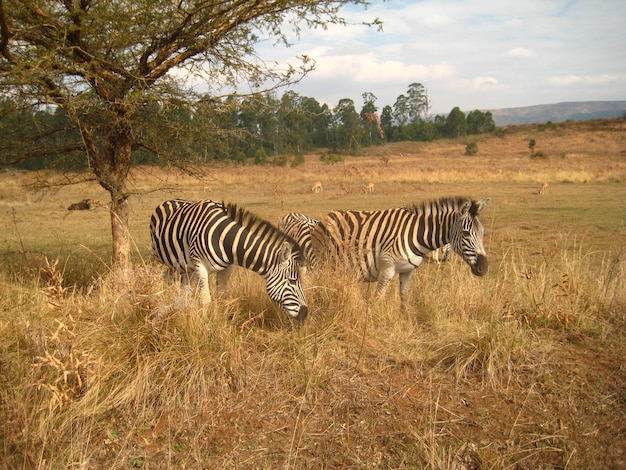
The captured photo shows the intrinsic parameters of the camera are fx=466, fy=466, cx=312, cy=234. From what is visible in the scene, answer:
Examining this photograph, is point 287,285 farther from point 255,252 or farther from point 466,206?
point 466,206

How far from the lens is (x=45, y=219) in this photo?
17.2 m

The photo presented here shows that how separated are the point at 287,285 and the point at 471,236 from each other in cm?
264

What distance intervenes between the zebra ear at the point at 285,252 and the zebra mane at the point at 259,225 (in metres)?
0.20

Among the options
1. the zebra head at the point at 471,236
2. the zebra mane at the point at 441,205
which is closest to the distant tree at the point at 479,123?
the zebra mane at the point at 441,205

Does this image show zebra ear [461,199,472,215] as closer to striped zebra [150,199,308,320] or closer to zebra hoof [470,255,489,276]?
zebra hoof [470,255,489,276]

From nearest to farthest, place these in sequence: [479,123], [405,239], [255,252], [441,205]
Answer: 1. [255,252]
2. [405,239]
3. [441,205]
4. [479,123]

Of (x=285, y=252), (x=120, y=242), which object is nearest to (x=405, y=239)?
(x=285, y=252)

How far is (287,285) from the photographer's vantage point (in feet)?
16.5

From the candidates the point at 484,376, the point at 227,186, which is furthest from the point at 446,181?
the point at 484,376

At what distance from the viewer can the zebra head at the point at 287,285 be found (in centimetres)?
493

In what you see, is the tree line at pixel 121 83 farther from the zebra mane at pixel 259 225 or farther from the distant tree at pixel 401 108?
the distant tree at pixel 401 108

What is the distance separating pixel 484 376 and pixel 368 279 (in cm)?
245

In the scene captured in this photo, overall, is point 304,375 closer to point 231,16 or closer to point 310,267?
point 310,267

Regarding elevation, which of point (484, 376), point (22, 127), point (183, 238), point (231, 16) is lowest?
point (484, 376)
